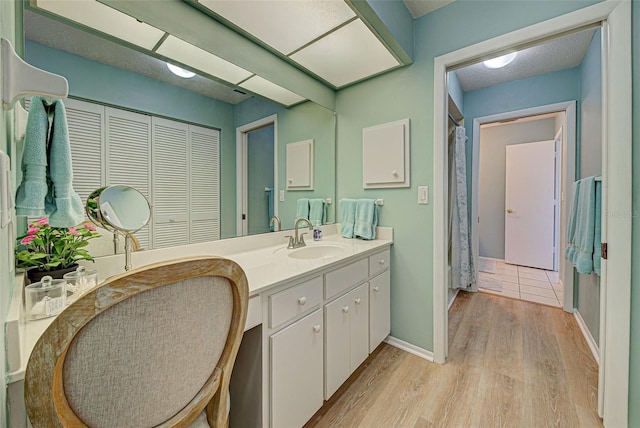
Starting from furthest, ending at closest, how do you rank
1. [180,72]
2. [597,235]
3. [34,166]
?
[597,235] → [180,72] → [34,166]

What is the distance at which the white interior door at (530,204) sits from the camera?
152 inches

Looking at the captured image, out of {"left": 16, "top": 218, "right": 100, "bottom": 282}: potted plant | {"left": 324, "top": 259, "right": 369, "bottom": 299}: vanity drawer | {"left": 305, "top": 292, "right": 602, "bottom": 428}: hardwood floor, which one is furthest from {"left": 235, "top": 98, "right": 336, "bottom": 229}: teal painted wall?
{"left": 305, "top": 292, "right": 602, "bottom": 428}: hardwood floor

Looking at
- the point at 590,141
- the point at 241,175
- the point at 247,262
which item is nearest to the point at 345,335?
the point at 247,262

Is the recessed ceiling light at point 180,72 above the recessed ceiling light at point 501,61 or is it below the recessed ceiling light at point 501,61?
below

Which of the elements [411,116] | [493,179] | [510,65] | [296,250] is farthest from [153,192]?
[493,179]

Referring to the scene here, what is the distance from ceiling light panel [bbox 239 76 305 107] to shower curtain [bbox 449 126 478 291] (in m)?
1.98

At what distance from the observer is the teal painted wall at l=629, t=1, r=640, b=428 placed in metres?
1.15

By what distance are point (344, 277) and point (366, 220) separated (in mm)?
676

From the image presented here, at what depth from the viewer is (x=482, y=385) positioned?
1.55 meters

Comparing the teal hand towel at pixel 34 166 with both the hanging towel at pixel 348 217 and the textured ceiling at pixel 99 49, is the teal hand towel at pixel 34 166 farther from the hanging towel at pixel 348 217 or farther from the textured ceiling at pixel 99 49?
the hanging towel at pixel 348 217

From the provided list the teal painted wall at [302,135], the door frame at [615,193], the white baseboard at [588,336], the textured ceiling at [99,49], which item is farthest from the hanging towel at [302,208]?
the white baseboard at [588,336]

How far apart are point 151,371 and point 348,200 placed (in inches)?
68.0

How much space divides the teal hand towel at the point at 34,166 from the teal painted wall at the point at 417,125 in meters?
1.79

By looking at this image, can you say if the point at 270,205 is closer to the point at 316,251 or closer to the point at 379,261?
the point at 316,251
